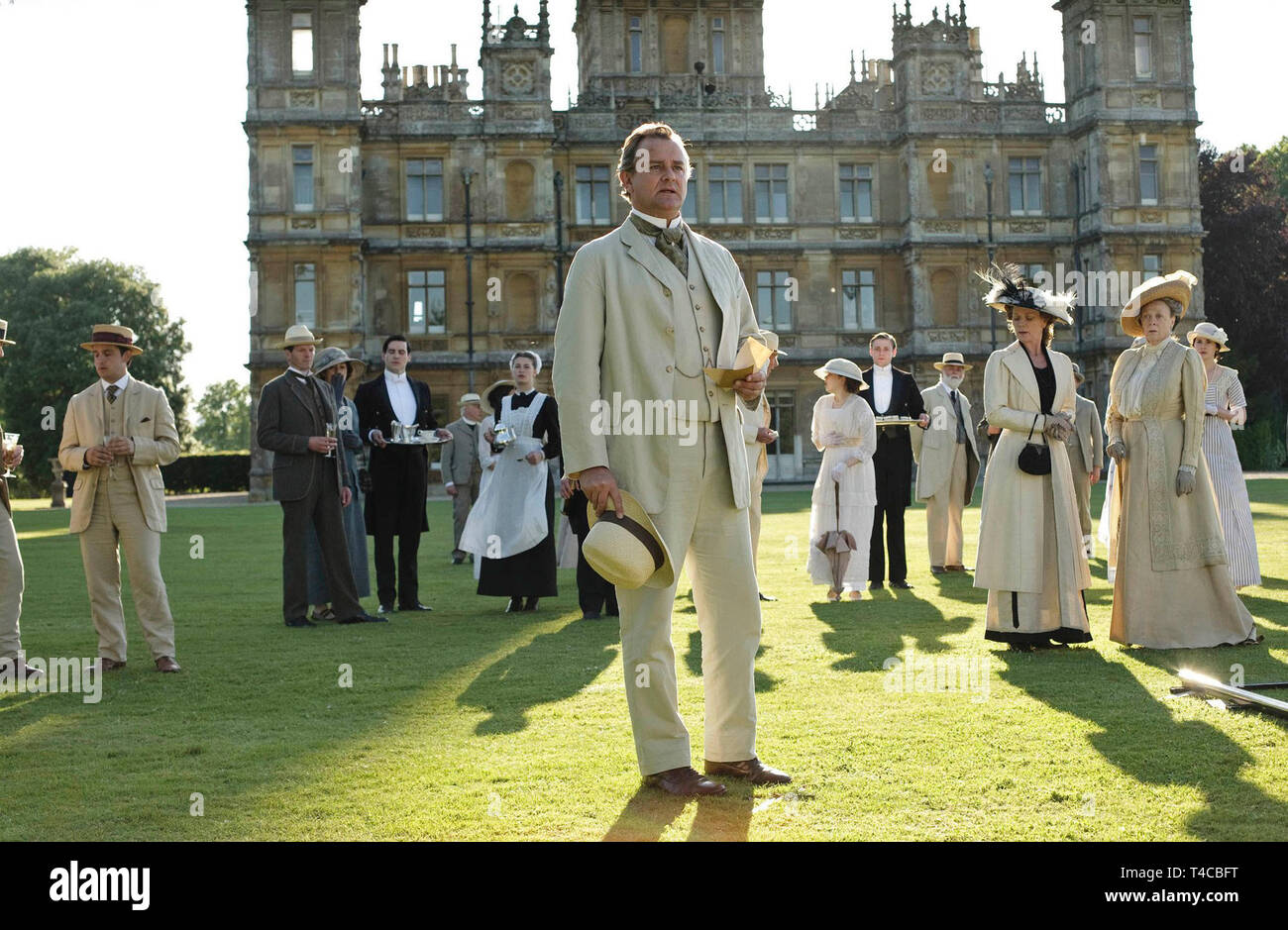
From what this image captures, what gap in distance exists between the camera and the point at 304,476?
10922mm

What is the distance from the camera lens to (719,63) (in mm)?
53656

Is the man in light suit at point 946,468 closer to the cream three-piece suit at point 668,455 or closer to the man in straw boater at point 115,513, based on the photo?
the man in straw boater at point 115,513

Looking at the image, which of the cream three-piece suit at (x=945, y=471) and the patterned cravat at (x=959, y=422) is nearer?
the cream three-piece suit at (x=945, y=471)

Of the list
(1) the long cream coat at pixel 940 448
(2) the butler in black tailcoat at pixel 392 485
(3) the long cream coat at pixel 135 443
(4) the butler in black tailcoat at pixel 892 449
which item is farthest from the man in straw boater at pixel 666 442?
(1) the long cream coat at pixel 940 448

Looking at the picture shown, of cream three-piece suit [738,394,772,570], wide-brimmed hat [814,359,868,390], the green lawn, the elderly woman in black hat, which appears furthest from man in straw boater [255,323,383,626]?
wide-brimmed hat [814,359,868,390]

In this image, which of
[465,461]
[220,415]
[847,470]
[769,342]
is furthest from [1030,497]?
[220,415]

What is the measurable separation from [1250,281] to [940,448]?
140 feet

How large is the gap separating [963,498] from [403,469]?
617cm

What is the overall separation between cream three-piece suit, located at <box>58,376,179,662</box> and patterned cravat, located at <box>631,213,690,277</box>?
4.32 meters

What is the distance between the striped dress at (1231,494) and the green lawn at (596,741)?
0.34 m

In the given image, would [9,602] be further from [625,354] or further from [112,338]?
[625,354]

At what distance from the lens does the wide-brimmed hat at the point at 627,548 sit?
17.0ft
